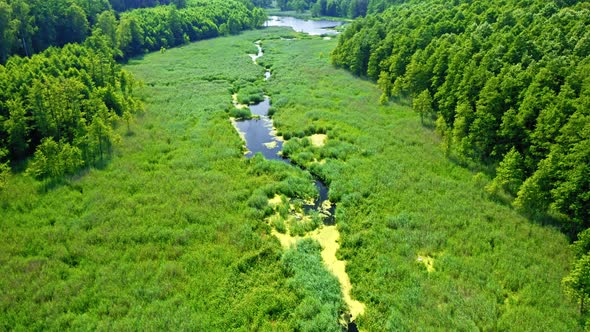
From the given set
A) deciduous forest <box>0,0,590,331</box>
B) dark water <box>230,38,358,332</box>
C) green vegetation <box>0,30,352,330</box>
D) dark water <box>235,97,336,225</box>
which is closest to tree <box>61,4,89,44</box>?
deciduous forest <box>0,0,590,331</box>

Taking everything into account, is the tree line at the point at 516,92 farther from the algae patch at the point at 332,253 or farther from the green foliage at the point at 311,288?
the green foliage at the point at 311,288

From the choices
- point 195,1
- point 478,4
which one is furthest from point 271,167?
point 195,1

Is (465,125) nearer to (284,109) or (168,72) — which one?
(284,109)

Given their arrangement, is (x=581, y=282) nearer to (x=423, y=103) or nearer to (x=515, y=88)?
(x=515, y=88)

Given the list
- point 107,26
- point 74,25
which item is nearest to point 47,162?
point 74,25

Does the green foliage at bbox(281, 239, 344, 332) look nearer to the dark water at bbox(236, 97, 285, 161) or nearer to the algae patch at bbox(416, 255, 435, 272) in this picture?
the algae patch at bbox(416, 255, 435, 272)
